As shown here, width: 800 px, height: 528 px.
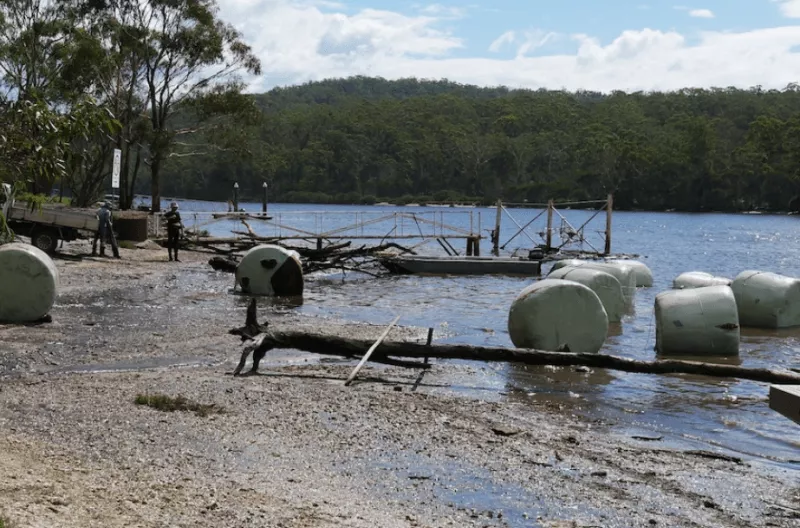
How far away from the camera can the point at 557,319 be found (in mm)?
16188

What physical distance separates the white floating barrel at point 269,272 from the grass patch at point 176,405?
14.4 metres

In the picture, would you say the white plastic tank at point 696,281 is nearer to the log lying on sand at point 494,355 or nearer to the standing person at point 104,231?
the log lying on sand at point 494,355

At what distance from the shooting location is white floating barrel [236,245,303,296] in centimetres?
2589

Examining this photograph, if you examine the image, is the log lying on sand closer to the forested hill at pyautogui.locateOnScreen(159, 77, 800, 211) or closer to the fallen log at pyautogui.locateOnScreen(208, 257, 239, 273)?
the fallen log at pyautogui.locateOnScreen(208, 257, 239, 273)

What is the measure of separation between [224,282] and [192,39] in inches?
1104

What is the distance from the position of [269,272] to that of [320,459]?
16.8m

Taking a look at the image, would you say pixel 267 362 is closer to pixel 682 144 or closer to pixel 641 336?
pixel 641 336

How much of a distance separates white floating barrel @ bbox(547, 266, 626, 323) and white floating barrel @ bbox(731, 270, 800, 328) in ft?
10.6

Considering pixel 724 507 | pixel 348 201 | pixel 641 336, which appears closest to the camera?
pixel 724 507

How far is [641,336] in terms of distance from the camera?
21906mm

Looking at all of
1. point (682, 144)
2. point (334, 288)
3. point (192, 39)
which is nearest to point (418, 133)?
point (682, 144)

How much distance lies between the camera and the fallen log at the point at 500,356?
12.8 meters

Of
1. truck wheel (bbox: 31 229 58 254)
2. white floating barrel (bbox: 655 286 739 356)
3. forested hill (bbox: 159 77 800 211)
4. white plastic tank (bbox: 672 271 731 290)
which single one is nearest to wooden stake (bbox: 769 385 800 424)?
white floating barrel (bbox: 655 286 739 356)

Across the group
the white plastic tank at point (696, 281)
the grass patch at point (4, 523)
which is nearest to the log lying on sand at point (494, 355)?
the grass patch at point (4, 523)
